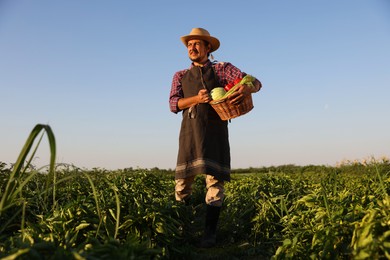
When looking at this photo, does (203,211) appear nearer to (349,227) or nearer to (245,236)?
(245,236)

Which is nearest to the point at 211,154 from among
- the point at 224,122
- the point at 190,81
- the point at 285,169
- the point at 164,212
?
the point at 224,122

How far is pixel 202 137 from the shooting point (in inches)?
172

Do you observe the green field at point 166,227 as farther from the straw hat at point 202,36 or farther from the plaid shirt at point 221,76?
the straw hat at point 202,36

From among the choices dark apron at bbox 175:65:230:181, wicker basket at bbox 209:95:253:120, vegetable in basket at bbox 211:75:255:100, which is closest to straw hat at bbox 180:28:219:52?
dark apron at bbox 175:65:230:181

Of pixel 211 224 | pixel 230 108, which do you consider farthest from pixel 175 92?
pixel 211 224

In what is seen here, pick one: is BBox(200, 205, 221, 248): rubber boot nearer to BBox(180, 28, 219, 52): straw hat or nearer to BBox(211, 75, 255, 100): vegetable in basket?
BBox(211, 75, 255, 100): vegetable in basket

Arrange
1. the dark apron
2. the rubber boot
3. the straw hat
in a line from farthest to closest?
the straw hat < the dark apron < the rubber boot

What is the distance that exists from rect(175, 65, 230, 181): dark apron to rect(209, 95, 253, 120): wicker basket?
0.78ft

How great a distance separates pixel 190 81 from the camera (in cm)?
460

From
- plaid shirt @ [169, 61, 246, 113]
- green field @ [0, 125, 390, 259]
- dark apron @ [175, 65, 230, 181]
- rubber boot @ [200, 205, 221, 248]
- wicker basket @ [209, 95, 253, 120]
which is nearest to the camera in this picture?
green field @ [0, 125, 390, 259]

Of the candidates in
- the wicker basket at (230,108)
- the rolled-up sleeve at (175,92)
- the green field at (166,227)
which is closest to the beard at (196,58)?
the rolled-up sleeve at (175,92)

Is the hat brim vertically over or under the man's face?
over

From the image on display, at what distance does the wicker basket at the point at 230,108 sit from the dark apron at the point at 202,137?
24 cm

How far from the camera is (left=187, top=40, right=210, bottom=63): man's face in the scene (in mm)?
4672
